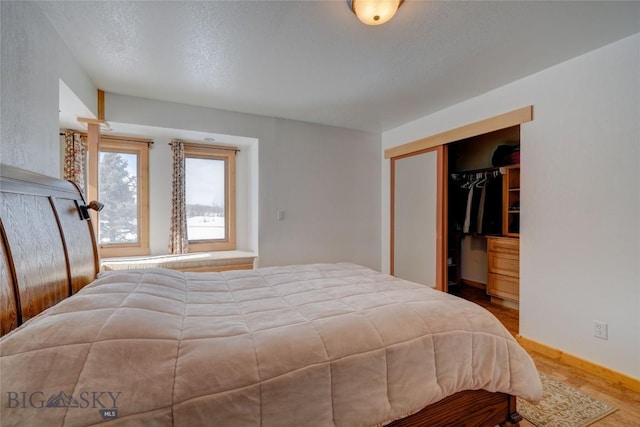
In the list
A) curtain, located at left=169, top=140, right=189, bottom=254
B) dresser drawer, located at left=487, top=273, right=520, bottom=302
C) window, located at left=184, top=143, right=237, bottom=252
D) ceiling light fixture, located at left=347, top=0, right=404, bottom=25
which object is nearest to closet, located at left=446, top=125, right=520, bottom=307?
dresser drawer, located at left=487, top=273, right=520, bottom=302

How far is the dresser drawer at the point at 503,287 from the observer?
3.37m

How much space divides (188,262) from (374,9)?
296cm

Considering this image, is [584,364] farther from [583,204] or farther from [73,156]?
[73,156]

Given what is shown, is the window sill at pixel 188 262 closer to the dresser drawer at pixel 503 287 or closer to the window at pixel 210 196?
the window at pixel 210 196

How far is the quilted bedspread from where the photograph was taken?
743 millimetres

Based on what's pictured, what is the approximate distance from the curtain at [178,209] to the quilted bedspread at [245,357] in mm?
2170

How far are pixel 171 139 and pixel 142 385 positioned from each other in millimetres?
3451

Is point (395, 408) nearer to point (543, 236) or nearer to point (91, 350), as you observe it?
point (91, 350)

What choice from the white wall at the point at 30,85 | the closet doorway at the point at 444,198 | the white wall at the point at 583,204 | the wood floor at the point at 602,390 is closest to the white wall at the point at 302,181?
the closet doorway at the point at 444,198

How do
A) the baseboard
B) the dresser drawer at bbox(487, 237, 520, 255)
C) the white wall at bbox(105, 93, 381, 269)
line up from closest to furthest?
the baseboard, the white wall at bbox(105, 93, 381, 269), the dresser drawer at bbox(487, 237, 520, 255)

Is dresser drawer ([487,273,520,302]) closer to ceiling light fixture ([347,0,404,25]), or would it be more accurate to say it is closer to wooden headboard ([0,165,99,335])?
ceiling light fixture ([347,0,404,25])

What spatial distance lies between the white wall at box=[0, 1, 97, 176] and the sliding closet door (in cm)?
360

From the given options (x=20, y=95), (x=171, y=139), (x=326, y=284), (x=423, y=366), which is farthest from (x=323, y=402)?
(x=171, y=139)

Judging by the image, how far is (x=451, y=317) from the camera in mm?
1333
